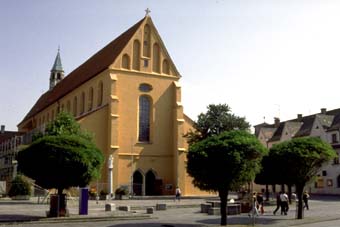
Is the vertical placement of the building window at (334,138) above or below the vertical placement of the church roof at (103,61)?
below

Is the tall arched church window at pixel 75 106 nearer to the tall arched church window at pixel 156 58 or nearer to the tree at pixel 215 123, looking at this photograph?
the tall arched church window at pixel 156 58

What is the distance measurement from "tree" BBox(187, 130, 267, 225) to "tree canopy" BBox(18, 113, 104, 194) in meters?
6.07

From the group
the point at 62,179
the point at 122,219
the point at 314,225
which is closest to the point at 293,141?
the point at 314,225

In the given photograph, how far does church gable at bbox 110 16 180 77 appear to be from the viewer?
5528 cm

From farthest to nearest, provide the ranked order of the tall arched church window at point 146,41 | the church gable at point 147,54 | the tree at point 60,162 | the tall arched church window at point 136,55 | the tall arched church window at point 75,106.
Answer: the tall arched church window at point 75,106 < the tall arched church window at point 146,41 < the tall arched church window at point 136,55 < the church gable at point 147,54 < the tree at point 60,162

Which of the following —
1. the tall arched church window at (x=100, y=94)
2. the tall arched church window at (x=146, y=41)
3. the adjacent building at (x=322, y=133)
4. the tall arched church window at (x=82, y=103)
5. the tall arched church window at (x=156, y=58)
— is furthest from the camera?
the tall arched church window at (x=82, y=103)

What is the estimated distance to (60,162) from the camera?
76.2 feet

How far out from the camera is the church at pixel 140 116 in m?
52.2

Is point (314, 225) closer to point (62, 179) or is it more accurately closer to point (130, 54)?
point (62, 179)

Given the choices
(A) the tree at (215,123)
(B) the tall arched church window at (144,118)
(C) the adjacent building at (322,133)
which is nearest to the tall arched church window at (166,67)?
(B) the tall arched church window at (144,118)

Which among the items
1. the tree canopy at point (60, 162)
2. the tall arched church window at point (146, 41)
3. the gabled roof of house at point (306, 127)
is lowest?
the tree canopy at point (60, 162)

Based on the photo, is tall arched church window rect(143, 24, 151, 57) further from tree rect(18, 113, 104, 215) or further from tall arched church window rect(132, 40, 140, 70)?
tree rect(18, 113, 104, 215)

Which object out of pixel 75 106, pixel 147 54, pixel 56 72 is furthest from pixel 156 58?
pixel 56 72

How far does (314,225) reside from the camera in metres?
22.3
